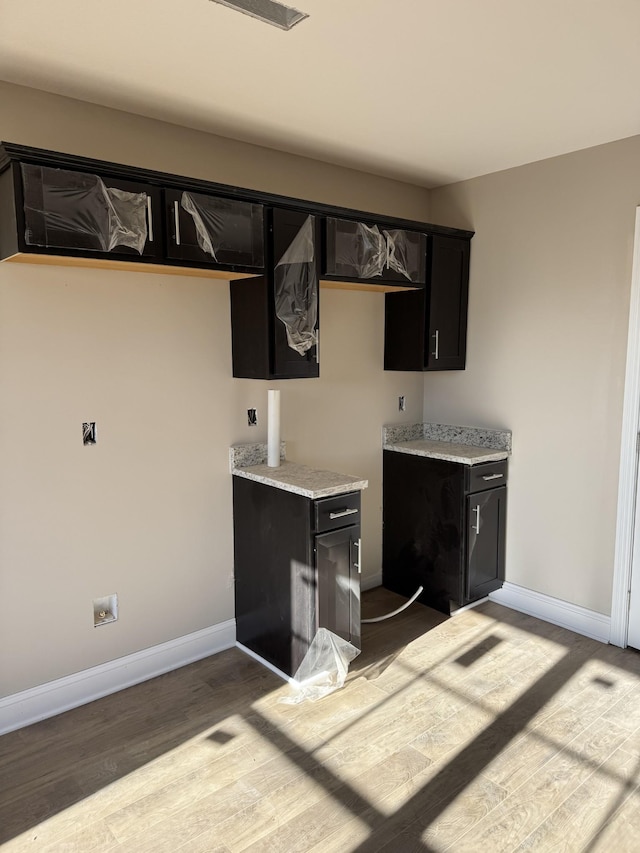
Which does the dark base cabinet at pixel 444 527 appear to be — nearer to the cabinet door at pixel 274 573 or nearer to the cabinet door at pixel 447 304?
the cabinet door at pixel 447 304

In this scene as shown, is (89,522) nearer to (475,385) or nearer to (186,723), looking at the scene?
(186,723)

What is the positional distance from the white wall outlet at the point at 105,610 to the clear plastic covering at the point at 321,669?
88 centimetres

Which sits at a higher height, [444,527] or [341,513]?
[341,513]

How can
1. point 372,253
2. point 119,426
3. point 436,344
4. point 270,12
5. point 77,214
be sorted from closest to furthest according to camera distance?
point 270,12 → point 77,214 → point 119,426 → point 372,253 → point 436,344

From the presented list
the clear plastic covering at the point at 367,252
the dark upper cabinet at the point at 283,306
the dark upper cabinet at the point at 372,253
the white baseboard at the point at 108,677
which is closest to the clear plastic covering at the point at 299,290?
the dark upper cabinet at the point at 283,306

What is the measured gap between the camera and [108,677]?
2854 mm

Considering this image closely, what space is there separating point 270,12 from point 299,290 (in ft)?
4.06

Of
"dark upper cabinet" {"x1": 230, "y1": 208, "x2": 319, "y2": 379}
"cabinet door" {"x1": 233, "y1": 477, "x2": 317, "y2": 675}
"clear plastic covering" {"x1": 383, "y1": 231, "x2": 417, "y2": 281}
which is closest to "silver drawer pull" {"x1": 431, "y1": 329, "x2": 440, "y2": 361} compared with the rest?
"clear plastic covering" {"x1": 383, "y1": 231, "x2": 417, "y2": 281}

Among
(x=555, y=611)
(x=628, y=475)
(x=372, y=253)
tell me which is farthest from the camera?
(x=555, y=611)

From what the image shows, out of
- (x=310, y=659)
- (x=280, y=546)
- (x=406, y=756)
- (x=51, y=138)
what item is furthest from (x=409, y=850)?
(x=51, y=138)

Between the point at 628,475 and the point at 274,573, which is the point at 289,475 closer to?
the point at 274,573

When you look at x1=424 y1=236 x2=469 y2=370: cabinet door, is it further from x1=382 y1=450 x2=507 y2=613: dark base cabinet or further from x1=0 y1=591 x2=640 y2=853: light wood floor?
x1=0 y1=591 x2=640 y2=853: light wood floor

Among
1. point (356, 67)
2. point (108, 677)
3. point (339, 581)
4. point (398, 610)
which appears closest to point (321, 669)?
point (339, 581)

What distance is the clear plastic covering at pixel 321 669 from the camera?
2826 millimetres
